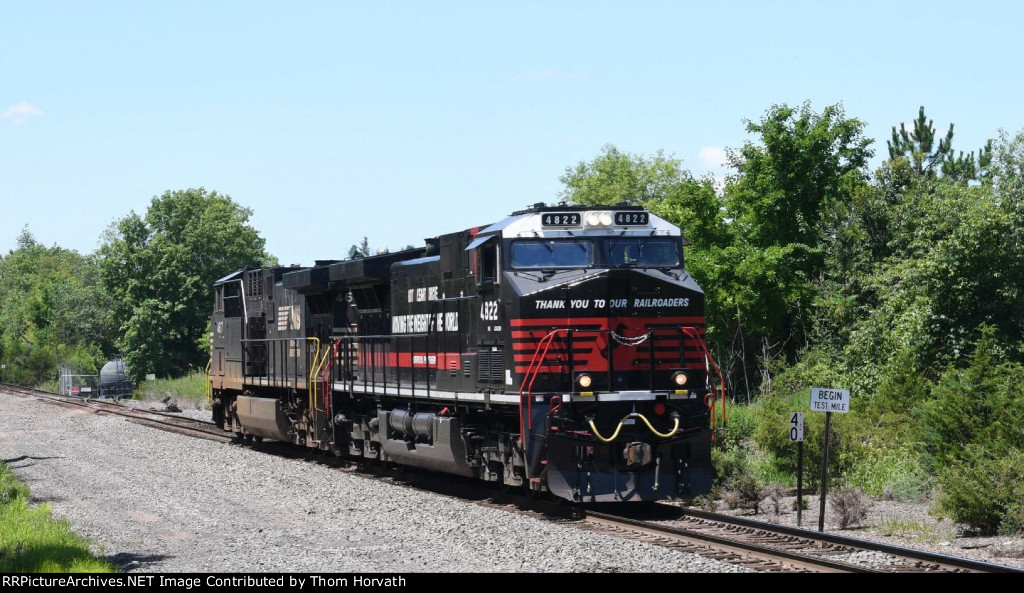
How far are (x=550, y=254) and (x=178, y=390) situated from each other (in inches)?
1651

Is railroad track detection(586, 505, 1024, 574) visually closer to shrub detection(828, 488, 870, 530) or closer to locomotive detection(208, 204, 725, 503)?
locomotive detection(208, 204, 725, 503)

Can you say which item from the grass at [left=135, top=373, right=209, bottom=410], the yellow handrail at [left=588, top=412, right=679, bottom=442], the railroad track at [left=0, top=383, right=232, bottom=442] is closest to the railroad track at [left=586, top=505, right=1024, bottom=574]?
the yellow handrail at [left=588, top=412, right=679, bottom=442]

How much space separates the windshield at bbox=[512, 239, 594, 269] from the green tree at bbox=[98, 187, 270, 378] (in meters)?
53.4

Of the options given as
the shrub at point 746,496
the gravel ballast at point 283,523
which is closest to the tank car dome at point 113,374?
the gravel ballast at point 283,523

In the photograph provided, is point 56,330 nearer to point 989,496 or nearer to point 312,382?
point 312,382

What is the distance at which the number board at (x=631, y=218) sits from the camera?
598 inches

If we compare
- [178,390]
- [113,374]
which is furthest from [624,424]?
[113,374]

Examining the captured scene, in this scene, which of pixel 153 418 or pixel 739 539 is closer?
pixel 739 539

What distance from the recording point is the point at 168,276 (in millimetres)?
66812

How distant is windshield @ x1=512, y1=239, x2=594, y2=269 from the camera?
14.9 metres

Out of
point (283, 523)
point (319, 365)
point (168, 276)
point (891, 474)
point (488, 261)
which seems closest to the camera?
point (283, 523)

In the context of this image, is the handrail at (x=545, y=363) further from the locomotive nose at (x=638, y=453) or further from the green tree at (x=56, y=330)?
the green tree at (x=56, y=330)

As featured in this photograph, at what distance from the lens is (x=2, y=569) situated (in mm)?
10688

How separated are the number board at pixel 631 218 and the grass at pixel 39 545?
26.1ft
